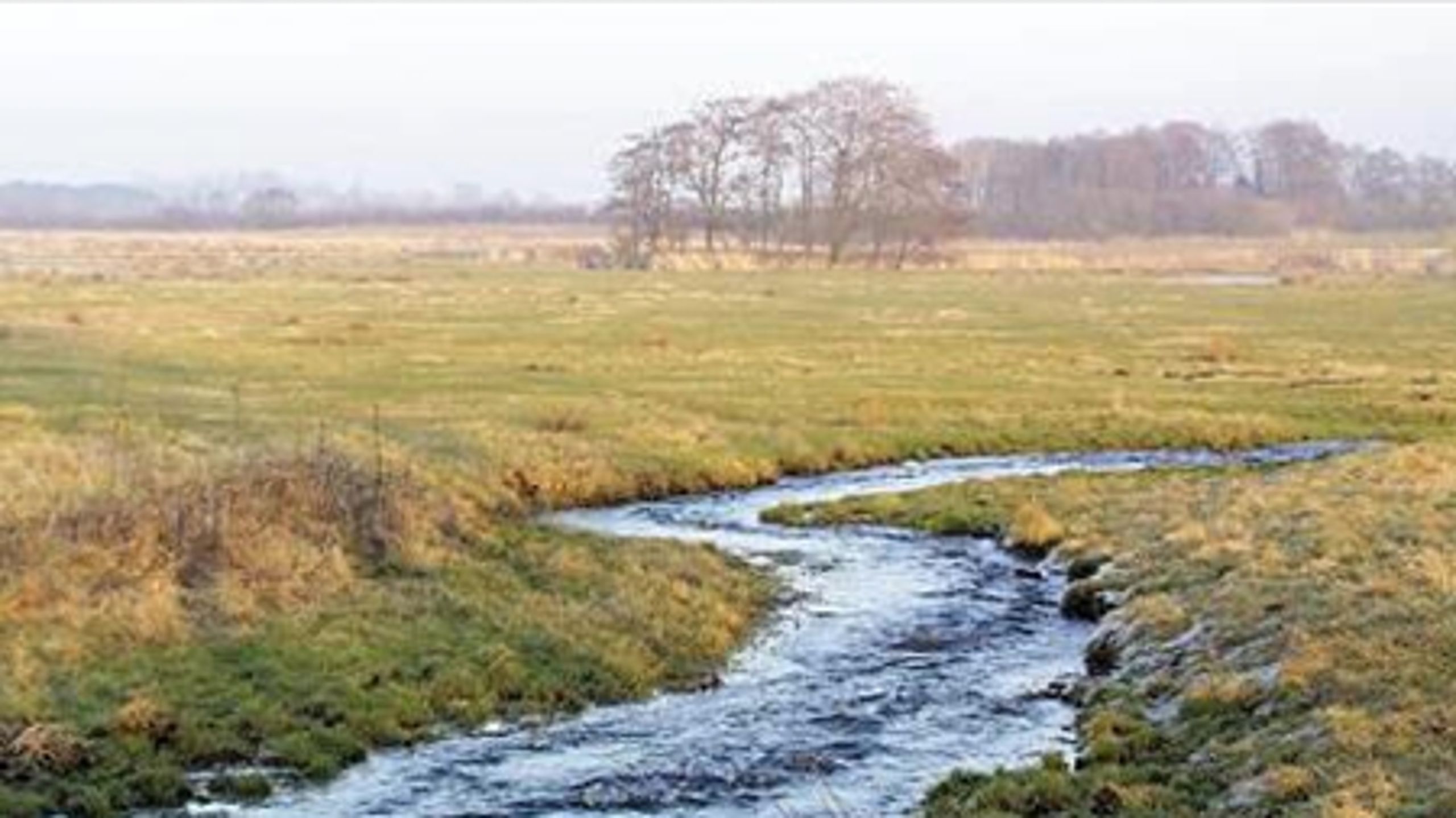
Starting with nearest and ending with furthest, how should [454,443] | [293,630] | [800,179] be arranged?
[293,630] < [454,443] < [800,179]

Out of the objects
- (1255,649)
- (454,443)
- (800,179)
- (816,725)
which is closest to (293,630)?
(816,725)

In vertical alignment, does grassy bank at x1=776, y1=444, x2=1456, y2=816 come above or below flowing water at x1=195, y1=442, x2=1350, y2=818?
above

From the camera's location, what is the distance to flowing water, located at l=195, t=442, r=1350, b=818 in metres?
19.7

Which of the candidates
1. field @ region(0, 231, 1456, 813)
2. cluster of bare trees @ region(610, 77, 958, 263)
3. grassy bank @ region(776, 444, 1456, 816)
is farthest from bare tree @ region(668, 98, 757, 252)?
grassy bank @ region(776, 444, 1456, 816)

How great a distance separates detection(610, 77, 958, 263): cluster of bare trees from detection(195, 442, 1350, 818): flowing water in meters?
125

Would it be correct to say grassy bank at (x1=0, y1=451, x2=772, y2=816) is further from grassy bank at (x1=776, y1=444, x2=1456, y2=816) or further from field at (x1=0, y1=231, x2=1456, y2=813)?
grassy bank at (x1=776, y1=444, x2=1456, y2=816)

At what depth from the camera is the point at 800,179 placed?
16500 cm

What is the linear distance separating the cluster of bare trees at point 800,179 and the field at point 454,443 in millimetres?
48729

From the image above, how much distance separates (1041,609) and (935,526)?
837 centimetres

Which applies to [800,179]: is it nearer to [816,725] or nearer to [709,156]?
[709,156]

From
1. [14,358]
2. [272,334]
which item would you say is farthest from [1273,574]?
[272,334]

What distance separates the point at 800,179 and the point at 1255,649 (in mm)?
143493

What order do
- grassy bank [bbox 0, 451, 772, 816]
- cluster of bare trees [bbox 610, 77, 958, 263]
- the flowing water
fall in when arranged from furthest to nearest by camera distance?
cluster of bare trees [bbox 610, 77, 958, 263]
grassy bank [bbox 0, 451, 772, 816]
the flowing water

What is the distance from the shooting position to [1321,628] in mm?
23375
